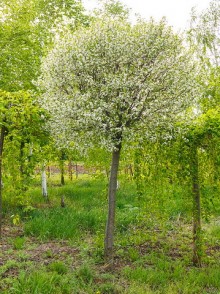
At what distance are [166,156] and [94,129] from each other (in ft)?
6.38

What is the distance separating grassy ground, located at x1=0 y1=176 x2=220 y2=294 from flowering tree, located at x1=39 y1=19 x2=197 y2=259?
209 centimetres

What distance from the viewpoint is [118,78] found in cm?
537

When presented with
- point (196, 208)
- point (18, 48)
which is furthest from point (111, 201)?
point (18, 48)

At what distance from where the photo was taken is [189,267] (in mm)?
6617

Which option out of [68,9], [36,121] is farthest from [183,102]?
[68,9]

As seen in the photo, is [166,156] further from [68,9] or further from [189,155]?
[68,9]

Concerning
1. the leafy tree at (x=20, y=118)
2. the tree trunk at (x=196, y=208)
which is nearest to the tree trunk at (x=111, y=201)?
the tree trunk at (x=196, y=208)

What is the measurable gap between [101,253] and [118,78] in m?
3.85

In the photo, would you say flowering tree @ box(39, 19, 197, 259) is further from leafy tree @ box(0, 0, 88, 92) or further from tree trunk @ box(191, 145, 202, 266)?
leafy tree @ box(0, 0, 88, 92)

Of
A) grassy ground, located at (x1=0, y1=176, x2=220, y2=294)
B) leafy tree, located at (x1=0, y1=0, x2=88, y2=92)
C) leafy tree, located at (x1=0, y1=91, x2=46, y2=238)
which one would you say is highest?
leafy tree, located at (x1=0, y1=0, x2=88, y2=92)

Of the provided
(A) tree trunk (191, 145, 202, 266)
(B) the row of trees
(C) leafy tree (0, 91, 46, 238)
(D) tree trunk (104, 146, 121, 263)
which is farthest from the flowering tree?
(A) tree trunk (191, 145, 202, 266)

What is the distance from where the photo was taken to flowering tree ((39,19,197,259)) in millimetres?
5500

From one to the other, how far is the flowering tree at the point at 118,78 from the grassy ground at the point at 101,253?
209cm

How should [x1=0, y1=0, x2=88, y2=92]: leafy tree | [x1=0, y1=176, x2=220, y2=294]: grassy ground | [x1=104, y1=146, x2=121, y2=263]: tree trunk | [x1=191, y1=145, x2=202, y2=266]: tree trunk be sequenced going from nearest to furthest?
1. [x1=0, y1=176, x2=220, y2=294]: grassy ground
2. [x1=191, y1=145, x2=202, y2=266]: tree trunk
3. [x1=104, y1=146, x2=121, y2=263]: tree trunk
4. [x1=0, y1=0, x2=88, y2=92]: leafy tree
